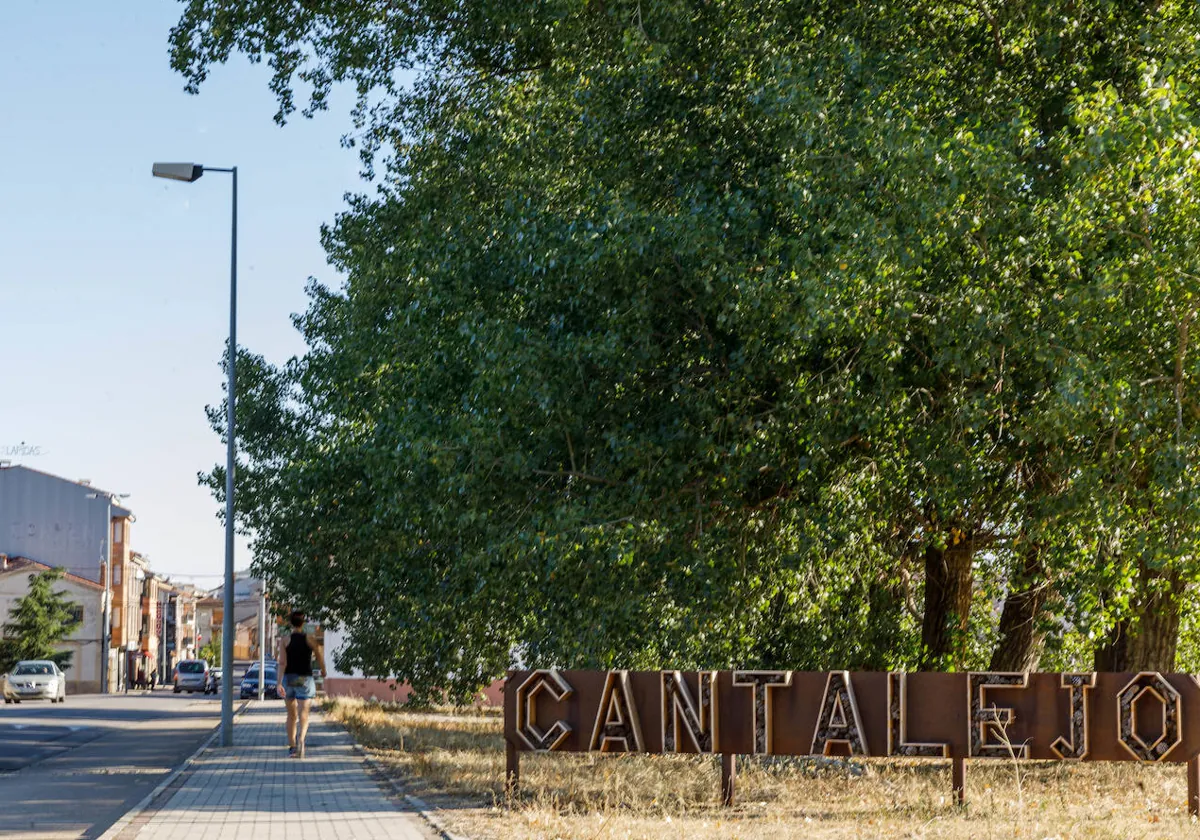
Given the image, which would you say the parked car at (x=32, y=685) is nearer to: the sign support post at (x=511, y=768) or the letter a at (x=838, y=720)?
the sign support post at (x=511, y=768)

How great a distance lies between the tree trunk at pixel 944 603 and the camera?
1605cm

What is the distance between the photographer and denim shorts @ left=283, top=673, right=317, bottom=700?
1655 centimetres

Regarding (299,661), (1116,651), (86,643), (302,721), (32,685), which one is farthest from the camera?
(86,643)

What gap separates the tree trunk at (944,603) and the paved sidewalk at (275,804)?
634cm

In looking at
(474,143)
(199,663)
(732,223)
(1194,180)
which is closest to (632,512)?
(732,223)

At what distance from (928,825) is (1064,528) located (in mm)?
2946

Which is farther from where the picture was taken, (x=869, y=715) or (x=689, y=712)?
(x=689, y=712)

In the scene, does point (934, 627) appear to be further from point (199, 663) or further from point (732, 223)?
point (199, 663)

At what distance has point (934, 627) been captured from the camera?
16.9m

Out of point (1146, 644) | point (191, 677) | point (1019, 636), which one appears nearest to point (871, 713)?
point (1146, 644)

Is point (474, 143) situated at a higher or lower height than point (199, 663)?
higher

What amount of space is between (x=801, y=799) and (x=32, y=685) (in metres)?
47.4

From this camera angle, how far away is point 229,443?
21469 millimetres

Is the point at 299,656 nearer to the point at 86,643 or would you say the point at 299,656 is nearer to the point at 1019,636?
the point at 1019,636
